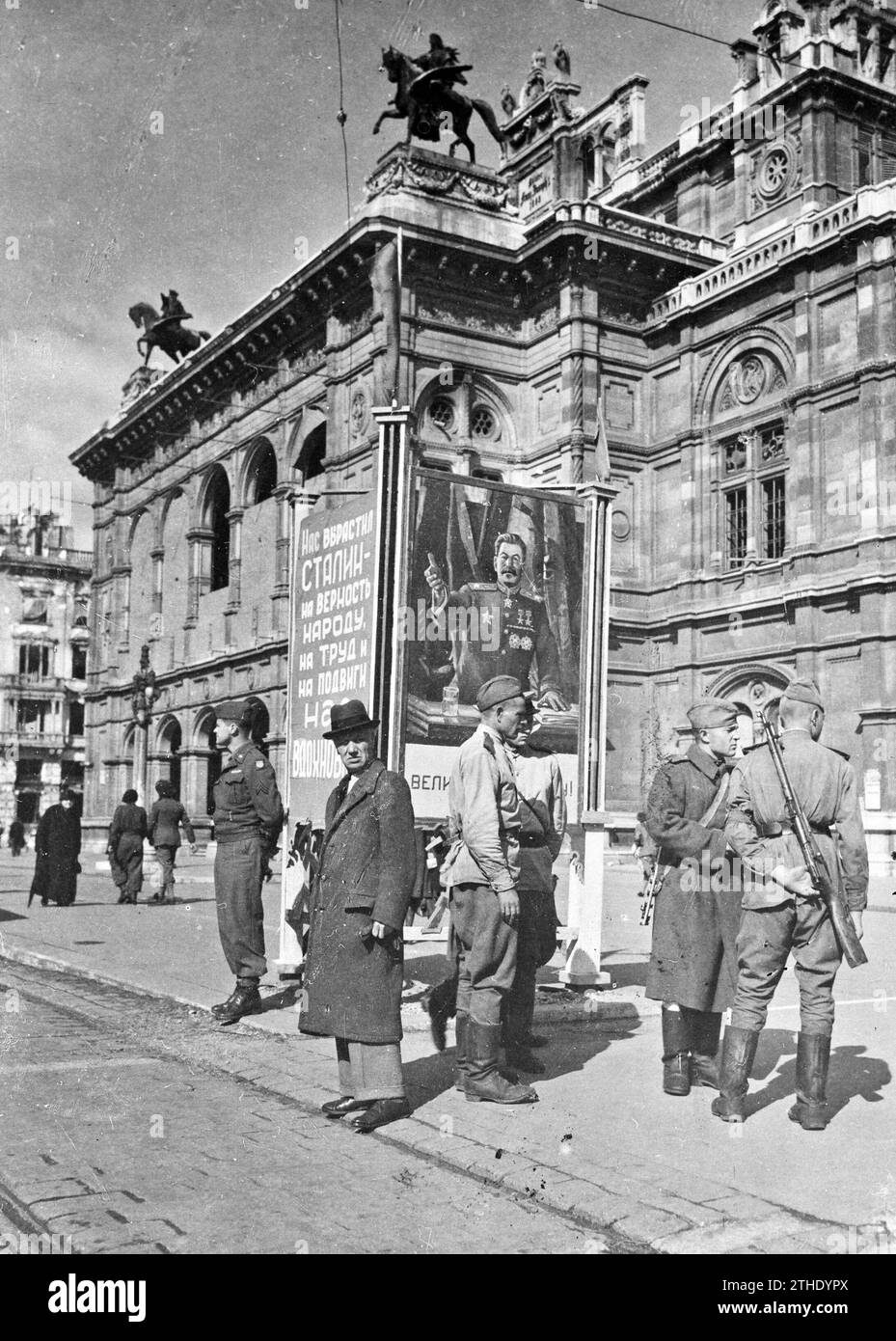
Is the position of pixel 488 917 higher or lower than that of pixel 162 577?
lower

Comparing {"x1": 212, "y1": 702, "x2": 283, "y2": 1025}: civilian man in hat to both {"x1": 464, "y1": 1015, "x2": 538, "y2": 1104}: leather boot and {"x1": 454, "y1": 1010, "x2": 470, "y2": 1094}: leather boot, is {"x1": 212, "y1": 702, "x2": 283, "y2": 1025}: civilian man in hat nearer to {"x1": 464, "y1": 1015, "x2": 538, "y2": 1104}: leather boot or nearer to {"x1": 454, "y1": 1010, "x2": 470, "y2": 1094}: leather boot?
{"x1": 454, "y1": 1010, "x2": 470, "y2": 1094}: leather boot

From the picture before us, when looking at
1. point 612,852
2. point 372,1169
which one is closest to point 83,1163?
point 372,1169

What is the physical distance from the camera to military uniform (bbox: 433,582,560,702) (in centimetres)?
923

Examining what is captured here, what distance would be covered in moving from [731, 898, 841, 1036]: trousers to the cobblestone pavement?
153 cm

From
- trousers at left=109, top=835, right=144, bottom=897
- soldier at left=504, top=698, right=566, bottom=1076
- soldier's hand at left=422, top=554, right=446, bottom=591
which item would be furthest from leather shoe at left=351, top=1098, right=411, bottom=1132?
trousers at left=109, top=835, right=144, bottom=897

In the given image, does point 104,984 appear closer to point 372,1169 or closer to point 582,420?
point 372,1169

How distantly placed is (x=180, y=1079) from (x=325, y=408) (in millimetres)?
27220

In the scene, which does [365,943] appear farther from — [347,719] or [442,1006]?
[442,1006]

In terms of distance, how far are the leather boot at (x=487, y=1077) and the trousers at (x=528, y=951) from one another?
74 centimetres

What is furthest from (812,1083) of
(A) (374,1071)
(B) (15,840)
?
(B) (15,840)

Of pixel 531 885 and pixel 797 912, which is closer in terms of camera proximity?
pixel 797 912

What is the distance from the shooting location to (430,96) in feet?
103

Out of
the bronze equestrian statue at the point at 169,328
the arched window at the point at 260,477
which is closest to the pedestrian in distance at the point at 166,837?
the arched window at the point at 260,477
